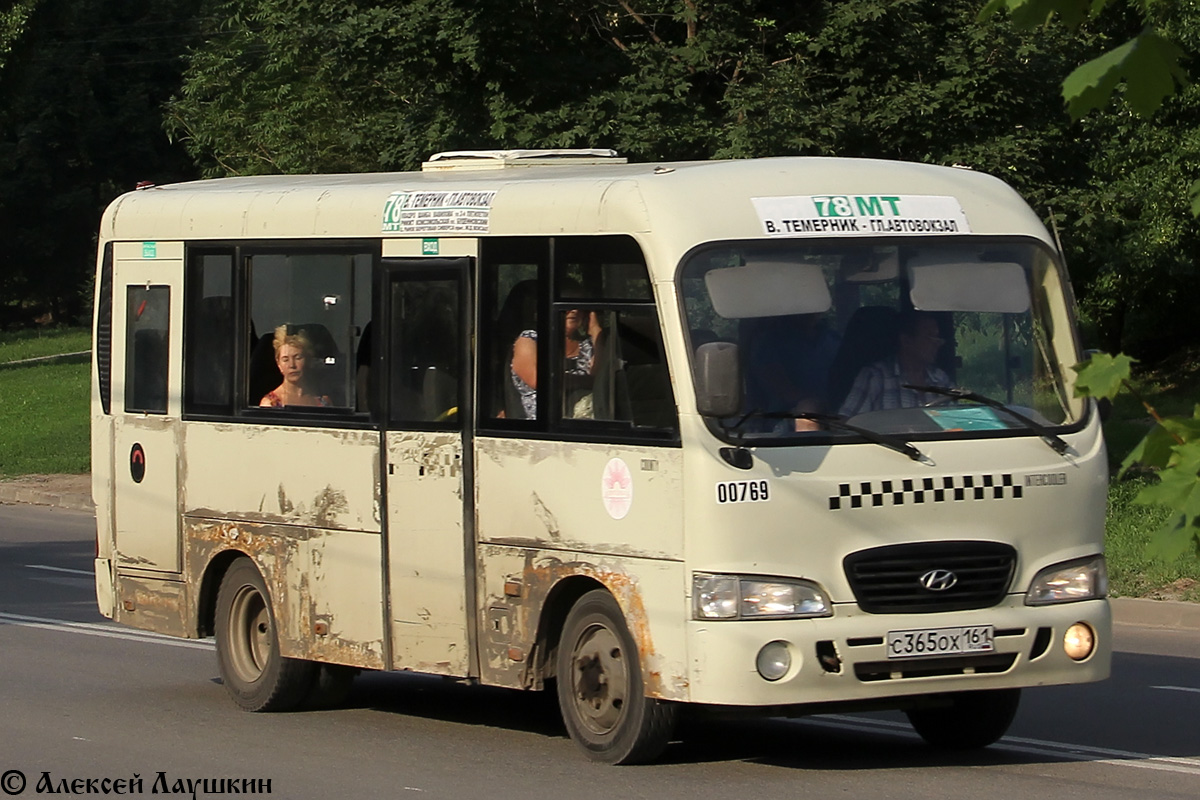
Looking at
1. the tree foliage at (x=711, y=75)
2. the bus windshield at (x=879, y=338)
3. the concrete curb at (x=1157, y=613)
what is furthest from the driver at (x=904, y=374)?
the tree foliage at (x=711, y=75)

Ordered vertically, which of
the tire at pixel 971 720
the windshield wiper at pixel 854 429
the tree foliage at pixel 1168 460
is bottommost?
the tire at pixel 971 720

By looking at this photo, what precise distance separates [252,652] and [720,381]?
376cm

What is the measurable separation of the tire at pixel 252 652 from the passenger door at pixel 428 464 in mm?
966

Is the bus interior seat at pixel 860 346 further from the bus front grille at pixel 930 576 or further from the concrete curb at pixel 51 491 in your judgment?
the concrete curb at pixel 51 491

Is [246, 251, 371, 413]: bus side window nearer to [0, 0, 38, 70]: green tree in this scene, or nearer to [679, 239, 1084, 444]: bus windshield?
[679, 239, 1084, 444]: bus windshield

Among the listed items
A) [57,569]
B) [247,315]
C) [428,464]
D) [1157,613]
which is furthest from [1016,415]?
[57,569]

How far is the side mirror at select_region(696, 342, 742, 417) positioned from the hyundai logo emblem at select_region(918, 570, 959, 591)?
1.00 meters

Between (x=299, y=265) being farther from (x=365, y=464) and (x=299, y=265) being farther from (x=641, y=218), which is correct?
(x=641, y=218)

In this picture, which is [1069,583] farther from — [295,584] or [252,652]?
[252,652]

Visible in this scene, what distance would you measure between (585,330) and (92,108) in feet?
195

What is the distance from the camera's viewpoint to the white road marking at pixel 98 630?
12625 millimetres

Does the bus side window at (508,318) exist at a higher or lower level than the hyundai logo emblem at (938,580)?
higher

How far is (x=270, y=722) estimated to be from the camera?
9.62 m

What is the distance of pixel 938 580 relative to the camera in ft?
25.4
